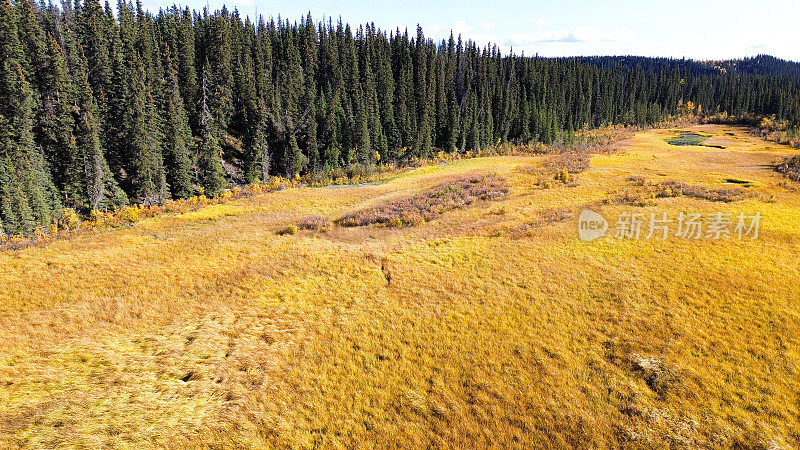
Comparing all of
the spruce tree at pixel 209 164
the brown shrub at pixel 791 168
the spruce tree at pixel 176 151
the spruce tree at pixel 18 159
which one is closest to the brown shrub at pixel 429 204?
the spruce tree at pixel 209 164

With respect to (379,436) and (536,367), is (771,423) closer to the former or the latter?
(536,367)

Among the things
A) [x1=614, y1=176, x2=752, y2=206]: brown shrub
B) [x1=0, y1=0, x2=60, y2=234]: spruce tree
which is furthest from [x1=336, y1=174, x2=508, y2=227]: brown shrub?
[x1=0, y1=0, x2=60, y2=234]: spruce tree

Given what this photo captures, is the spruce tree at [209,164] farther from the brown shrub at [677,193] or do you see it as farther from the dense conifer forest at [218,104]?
the brown shrub at [677,193]

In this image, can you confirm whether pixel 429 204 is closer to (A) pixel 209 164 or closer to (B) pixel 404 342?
(B) pixel 404 342

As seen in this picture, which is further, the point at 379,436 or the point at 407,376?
the point at 407,376

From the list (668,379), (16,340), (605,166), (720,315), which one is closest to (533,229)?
(720,315)
